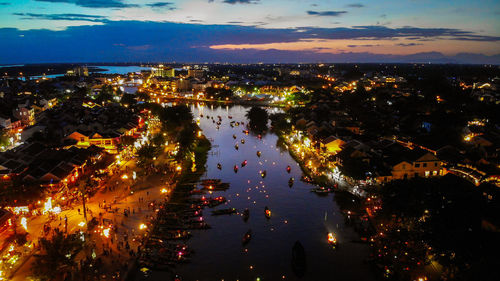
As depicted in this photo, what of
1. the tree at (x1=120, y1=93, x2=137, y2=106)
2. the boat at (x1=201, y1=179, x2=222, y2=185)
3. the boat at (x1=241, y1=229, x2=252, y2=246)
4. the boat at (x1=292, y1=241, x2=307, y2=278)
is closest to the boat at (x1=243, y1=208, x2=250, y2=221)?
the boat at (x1=241, y1=229, x2=252, y2=246)

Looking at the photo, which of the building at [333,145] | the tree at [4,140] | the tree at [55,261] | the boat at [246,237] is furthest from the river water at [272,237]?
the tree at [4,140]

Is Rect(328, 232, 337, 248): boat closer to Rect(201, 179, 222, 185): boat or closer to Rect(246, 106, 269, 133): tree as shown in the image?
Rect(201, 179, 222, 185): boat

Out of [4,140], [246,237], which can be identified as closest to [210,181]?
[246,237]

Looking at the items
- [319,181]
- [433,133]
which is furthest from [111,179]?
[433,133]

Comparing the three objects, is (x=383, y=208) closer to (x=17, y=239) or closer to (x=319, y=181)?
(x=319, y=181)

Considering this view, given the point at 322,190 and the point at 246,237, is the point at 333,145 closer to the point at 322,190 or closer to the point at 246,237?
the point at 322,190

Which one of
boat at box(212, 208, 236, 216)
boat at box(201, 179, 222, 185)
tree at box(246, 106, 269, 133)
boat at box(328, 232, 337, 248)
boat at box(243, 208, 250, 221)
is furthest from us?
tree at box(246, 106, 269, 133)

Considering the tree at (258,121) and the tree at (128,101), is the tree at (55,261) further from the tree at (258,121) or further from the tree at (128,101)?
the tree at (128,101)
